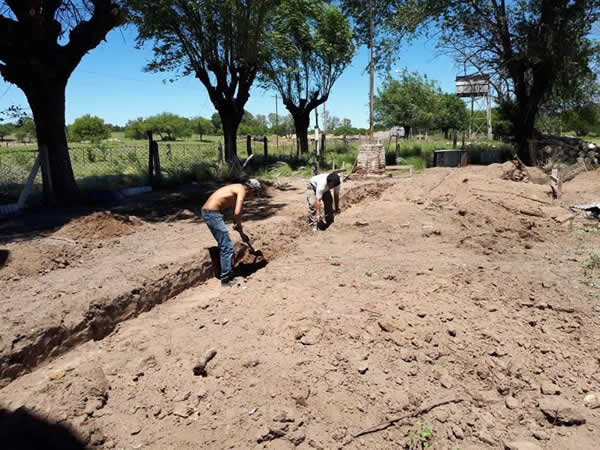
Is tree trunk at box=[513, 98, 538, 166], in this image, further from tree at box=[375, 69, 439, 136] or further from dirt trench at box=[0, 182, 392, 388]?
tree at box=[375, 69, 439, 136]

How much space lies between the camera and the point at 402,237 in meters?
7.35

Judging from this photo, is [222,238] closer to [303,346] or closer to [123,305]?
[123,305]

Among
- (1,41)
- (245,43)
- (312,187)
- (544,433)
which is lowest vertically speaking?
(544,433)

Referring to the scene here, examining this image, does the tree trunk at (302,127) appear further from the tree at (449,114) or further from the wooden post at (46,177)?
the tree at (449,114)

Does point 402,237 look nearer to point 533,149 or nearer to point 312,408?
point 312,408

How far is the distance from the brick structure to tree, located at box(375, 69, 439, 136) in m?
29.4

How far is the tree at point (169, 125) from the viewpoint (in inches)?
2361

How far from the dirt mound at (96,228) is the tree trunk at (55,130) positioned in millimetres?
2281

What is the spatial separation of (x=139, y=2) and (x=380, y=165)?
27.5 ft

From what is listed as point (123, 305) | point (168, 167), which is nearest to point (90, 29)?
point (168, 167)

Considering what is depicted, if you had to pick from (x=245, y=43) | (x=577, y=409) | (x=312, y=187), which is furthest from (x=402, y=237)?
(x=245, y=43)

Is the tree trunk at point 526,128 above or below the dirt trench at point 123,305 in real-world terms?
above

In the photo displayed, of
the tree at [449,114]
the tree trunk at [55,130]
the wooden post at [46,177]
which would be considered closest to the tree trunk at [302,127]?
the tree trunk at [55,130]

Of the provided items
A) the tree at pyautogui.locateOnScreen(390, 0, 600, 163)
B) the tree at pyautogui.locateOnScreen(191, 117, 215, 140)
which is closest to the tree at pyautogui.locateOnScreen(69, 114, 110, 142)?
the tree at pyautogui.locateOnScreen(191, 117, 215, 140)
